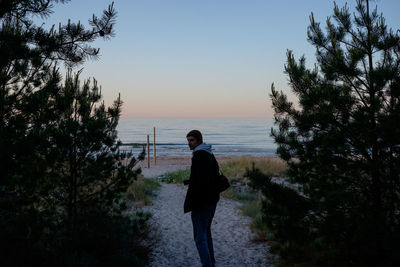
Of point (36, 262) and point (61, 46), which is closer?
point (36, 262)

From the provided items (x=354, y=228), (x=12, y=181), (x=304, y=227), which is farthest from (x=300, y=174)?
(x=12, y=181)

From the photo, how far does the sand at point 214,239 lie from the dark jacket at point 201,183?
1977 millimetres

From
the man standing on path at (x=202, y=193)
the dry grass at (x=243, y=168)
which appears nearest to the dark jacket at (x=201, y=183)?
the man standing on path at (x=202, y=193)

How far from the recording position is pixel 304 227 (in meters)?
3.93

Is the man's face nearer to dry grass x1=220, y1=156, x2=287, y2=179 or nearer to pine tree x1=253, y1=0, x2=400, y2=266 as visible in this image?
pine tree x1=253, y1=0, x2=400, y2=266

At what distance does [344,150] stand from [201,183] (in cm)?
181

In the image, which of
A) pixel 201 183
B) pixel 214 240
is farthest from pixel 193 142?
pixel 214 240

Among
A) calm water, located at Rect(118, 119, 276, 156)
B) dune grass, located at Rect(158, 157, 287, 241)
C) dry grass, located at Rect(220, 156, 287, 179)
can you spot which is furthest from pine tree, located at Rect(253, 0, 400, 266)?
calm water, located at Rect(118, 119, 276, 156)

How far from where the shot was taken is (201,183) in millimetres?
3750

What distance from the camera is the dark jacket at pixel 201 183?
3758 millimetres

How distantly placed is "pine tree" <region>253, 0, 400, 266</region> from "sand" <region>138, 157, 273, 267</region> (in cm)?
128

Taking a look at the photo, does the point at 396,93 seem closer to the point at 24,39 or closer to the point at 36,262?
the point at 24,39

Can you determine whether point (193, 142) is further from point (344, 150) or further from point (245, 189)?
point (245, 189)

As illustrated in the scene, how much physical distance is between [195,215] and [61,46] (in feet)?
8.53
